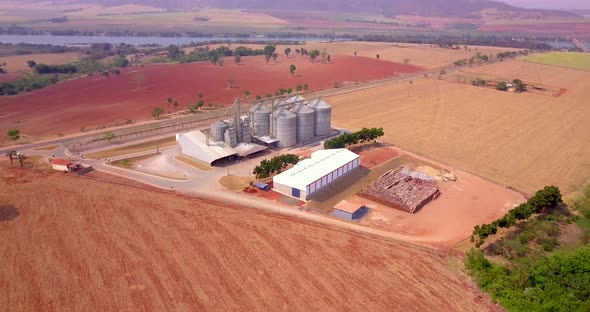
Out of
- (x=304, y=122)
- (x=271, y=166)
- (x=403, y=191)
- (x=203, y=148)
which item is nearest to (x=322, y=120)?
(x=304, y=122)

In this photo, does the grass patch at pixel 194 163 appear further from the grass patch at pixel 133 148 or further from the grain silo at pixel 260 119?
the grain silo at pixel 260 119

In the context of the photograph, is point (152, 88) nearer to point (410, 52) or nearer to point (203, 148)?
point (203, 148)

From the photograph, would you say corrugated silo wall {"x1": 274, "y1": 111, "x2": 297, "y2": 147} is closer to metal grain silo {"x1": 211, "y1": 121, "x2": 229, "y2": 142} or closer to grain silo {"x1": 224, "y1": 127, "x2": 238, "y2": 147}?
grain silo {"x1": 224, "y1": 127, "x2": 238, "y2": 147}

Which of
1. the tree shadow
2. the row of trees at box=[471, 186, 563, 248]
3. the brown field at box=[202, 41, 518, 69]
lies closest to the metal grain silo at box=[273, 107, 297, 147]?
the row of trees at box=[471, 186, 563, 248]

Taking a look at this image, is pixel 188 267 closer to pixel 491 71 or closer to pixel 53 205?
pixel 53 205

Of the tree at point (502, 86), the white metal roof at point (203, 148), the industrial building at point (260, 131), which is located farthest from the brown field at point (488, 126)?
the white metal roof at point (203, 148)

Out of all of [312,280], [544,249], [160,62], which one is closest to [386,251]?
[312,280]
